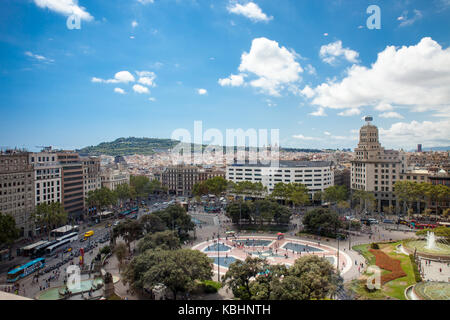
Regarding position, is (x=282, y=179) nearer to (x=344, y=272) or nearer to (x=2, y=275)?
(x=344, y=272)

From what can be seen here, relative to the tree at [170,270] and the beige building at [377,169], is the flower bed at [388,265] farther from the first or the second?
the beige building at [377,169]

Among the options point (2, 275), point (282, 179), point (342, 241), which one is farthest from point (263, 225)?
point (2, 275)

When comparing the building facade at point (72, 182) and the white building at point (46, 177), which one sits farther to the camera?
the building facade at point (72, 182)

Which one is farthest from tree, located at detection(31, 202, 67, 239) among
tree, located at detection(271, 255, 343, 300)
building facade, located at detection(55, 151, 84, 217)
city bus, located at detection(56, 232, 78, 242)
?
tree, located at detection(271, 255, 343, 300)

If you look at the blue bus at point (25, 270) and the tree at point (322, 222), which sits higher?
the tree at point (322, 222)

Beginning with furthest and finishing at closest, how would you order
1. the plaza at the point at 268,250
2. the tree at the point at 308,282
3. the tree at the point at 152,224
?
1. the tree at the point at 152,224
2. the plaza at the point at 268,250
3. the tree at the point at 308,282

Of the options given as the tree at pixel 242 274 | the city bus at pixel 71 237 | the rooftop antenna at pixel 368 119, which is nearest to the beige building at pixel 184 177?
the rooftop antenna at pixel 368 119
